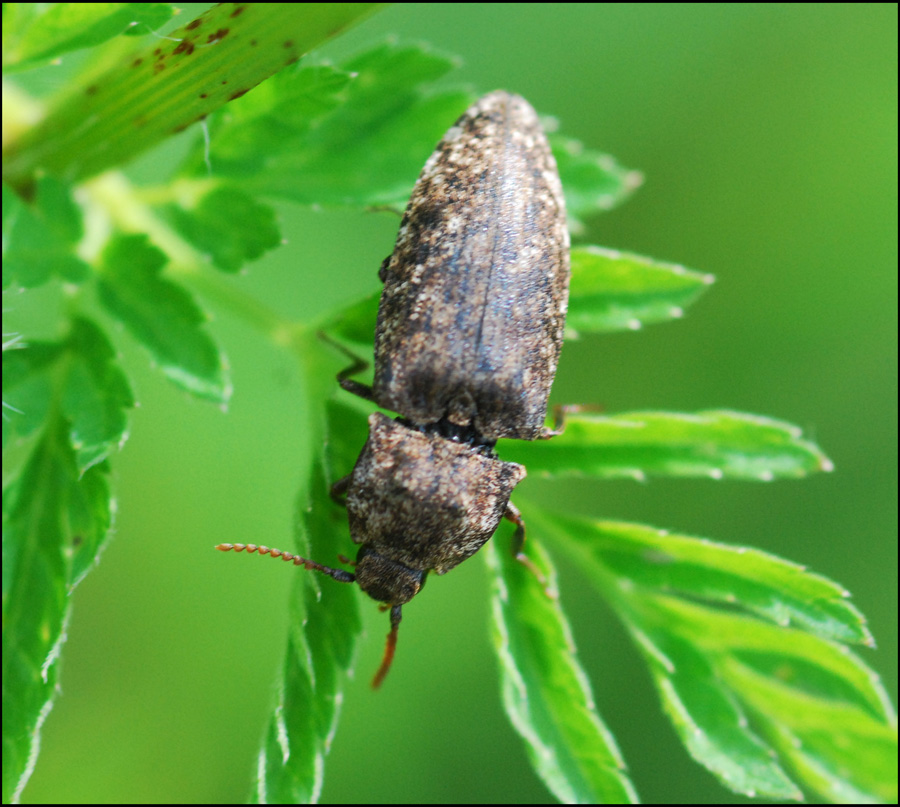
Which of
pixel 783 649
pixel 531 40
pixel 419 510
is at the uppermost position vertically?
pixel 531 40

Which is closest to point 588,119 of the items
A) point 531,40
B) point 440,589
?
point 531,40

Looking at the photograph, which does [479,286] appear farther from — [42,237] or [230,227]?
[42,237]

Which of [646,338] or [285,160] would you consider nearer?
[285,160]

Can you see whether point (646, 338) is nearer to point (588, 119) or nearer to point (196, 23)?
point (588, 119)

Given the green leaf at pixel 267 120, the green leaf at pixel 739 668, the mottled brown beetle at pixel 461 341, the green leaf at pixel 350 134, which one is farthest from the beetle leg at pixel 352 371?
the green leaf at pixel 739 668

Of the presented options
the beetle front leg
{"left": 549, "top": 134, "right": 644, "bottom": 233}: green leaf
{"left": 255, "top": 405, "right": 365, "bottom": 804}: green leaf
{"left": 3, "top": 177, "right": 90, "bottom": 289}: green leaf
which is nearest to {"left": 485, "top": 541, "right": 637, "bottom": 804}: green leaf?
the beetle front leg

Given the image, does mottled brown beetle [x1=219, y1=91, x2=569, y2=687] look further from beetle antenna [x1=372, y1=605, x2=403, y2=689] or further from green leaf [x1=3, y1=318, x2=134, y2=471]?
green leaf [x1=3, y1=318, x2=134, y2=471]

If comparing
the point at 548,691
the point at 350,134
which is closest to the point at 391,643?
the point at 548,691
